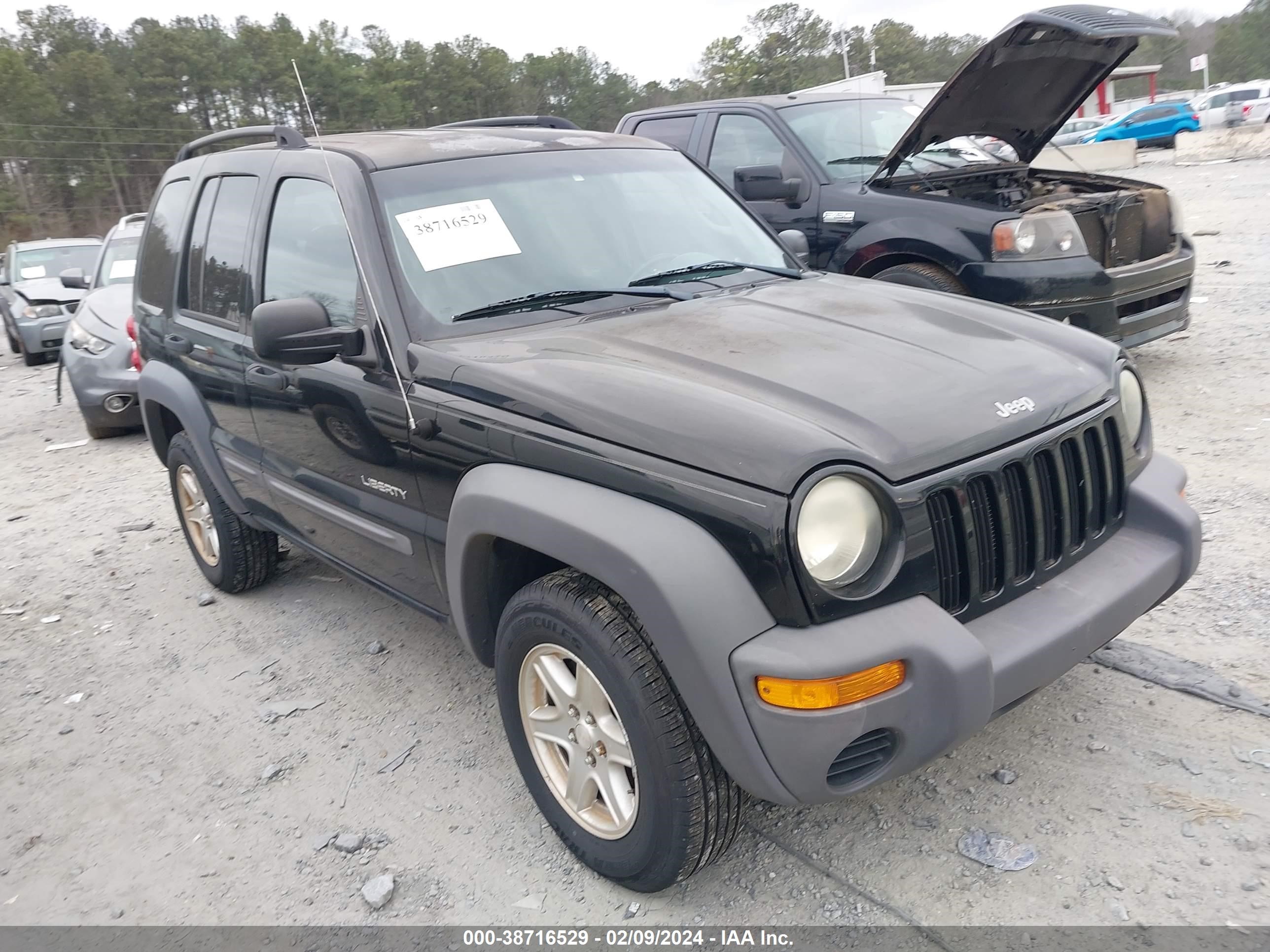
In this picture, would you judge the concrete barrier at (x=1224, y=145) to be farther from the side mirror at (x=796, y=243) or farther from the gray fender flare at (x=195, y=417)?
the gray fender flare at (x=195, y=417)

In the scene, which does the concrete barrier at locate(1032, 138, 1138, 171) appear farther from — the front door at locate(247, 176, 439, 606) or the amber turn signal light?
the amber turn signal light

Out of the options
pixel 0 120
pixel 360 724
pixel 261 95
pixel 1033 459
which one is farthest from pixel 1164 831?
pixel 0 120

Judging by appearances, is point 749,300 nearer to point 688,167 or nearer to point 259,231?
point 688,167

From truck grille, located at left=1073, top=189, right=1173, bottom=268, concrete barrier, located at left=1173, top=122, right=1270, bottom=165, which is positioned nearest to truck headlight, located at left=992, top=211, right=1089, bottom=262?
truck grille, located at left=1073, top=189, right=1173, bottom=268

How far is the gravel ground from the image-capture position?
2469 mm

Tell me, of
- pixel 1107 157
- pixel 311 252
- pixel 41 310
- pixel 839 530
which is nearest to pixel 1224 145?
pixel 1107 157

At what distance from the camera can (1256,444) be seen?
5.00 meters

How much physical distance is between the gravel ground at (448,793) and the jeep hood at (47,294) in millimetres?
9308

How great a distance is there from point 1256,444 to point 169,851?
16.7 ft

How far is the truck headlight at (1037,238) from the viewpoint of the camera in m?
5.63

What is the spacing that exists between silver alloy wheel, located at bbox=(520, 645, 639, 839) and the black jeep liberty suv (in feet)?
0.03

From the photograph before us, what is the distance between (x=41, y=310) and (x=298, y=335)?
38.9ft

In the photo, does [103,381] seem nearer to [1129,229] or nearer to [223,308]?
[223,308]

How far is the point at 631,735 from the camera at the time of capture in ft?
7.43
